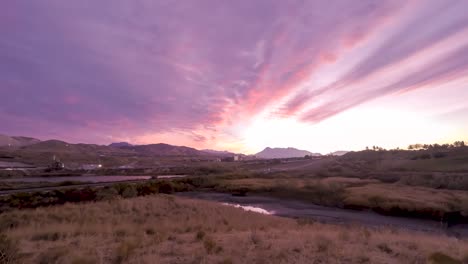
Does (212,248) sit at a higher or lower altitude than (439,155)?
lower

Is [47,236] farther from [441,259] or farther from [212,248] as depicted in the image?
[441,259]

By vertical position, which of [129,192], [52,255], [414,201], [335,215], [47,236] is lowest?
[335,215]

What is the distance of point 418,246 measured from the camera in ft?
37.4

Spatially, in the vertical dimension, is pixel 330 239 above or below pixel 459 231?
above

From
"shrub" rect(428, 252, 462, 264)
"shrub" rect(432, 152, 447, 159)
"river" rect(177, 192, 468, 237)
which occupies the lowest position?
"river" rect(177, 192, 468, 237)

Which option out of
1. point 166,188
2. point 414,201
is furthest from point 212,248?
point 166,188

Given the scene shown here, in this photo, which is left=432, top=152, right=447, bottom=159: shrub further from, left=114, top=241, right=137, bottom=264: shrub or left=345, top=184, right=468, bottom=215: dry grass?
left=114, top=241, right=137, bottom=264: shrub

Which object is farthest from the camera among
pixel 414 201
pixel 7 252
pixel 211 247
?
pixel 414 201

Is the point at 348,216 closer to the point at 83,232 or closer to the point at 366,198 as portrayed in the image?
the point at 366,198

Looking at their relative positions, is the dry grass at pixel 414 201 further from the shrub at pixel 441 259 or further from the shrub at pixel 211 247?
the shrub at pixel 211 247

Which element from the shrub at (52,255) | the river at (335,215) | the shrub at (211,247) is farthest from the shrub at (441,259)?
the river at (335,215)

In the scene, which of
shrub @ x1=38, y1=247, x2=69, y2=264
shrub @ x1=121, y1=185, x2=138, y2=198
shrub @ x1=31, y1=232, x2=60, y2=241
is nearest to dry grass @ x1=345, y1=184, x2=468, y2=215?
shrub @ x1=121, y1=185, x2=138, y2=198

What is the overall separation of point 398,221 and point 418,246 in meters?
16.9

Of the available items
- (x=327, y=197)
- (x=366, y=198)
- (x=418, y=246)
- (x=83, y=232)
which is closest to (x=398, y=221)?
(x=366, y=198)
